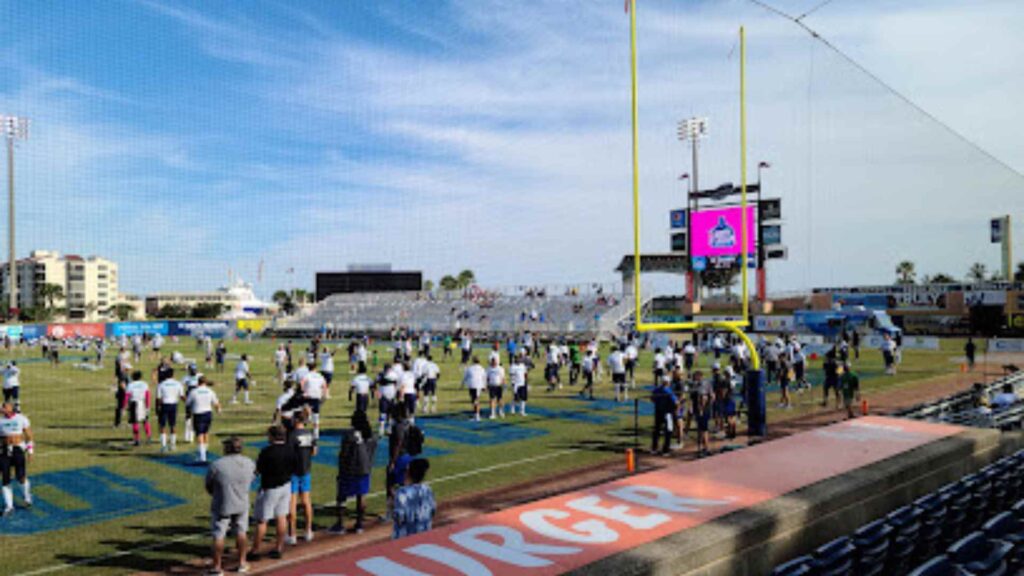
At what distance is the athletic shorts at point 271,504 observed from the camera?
7.46 metres

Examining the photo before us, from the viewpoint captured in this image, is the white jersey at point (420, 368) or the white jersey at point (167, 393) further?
the white jersey at point (420, 368)

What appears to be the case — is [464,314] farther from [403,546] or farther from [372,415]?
[403,546]

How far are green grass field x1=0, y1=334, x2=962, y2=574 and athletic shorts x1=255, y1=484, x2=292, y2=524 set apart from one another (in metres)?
1.17

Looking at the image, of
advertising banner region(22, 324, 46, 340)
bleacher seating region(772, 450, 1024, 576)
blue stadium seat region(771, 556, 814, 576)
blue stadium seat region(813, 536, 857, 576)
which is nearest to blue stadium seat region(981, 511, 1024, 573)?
bleacher seating region(772, 450, 1024, 576)

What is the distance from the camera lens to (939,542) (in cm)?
641

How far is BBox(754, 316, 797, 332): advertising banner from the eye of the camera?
48.7m

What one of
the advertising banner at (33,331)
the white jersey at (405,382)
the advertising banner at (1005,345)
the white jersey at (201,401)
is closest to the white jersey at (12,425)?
the white jersey at (201,401)

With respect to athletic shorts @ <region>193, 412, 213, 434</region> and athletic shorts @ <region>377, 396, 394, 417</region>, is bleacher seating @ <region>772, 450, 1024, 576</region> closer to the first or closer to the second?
athletic shorts @ <region>193, 412, 213, 434</region>

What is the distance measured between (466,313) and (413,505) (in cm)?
5685

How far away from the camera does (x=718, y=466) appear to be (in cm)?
870

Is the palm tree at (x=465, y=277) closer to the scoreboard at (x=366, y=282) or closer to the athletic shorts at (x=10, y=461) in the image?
the scoreboard at (x=366, y=282)

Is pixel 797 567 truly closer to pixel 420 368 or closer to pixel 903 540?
pixel 903 540

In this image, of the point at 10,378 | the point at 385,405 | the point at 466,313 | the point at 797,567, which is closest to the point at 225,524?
the point at 797,567

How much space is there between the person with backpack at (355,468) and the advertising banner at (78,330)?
61.0m
